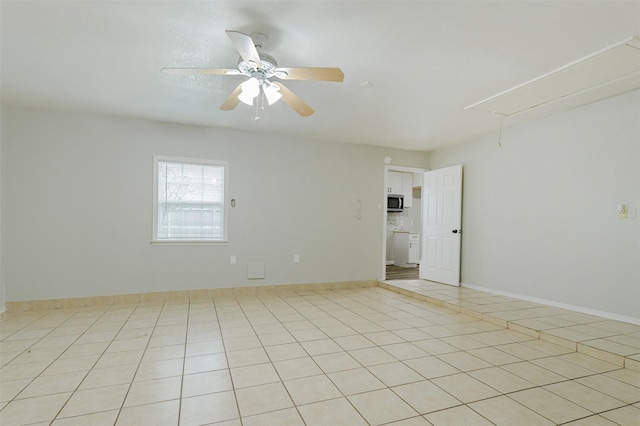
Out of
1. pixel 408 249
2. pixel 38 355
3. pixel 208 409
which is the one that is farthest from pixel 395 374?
pixel 408 249

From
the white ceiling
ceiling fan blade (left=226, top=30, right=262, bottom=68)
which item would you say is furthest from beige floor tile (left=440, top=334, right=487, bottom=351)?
ceiling fan blade (left=226, top=30, right=262, bottom=68)

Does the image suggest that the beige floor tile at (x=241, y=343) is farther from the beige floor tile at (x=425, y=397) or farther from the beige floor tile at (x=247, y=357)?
the beige floor tile at (x=425, y=397)

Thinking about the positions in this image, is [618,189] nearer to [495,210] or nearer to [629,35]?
[495,210]

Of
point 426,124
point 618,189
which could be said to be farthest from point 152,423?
point 618,189

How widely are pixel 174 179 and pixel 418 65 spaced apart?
11.7ft

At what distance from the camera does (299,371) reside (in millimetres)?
2414

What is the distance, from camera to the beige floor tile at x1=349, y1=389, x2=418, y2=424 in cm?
187

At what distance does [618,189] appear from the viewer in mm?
3414

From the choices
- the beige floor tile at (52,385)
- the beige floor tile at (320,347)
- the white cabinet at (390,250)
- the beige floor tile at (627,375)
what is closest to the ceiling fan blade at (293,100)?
the beige floor tile at (320,347)

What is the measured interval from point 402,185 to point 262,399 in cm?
683

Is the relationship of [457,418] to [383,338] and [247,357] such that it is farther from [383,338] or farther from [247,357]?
[247,357]

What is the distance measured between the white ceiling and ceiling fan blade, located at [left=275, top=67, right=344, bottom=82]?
0.27 meters

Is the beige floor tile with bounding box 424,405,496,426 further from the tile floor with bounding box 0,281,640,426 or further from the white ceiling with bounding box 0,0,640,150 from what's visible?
the white ceiling with bounding box 0,0,640,150

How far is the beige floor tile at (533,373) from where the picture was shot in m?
2.34
